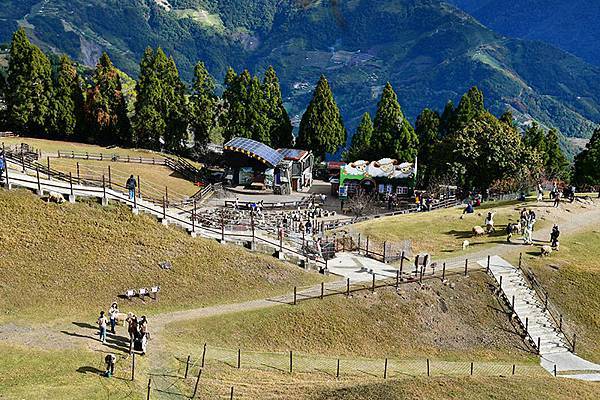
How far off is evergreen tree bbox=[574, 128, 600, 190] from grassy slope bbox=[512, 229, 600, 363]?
91.1 ft

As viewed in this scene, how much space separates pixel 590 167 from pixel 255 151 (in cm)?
3869

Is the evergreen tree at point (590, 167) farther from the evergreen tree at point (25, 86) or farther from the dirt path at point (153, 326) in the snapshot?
the evergreen tree at point (25, 86)

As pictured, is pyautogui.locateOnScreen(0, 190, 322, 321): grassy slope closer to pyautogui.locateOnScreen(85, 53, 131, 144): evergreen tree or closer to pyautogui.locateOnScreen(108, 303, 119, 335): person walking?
pyautogui.locateOnScreen(108, 303, 119, 335): person walking

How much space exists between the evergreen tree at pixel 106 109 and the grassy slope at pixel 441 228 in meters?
43.6

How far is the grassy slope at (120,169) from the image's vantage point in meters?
64.8

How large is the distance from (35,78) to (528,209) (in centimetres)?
5911

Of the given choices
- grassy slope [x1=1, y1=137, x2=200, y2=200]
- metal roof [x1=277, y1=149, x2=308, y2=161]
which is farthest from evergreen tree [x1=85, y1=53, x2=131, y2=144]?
metal roof [x1=277, y1=149, x2=308, y2=161]

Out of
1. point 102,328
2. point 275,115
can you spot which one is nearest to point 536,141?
point 275,115

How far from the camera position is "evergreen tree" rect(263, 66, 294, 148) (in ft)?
284

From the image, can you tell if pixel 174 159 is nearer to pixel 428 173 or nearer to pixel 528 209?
pixel 428 173

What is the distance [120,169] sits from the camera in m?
70.2

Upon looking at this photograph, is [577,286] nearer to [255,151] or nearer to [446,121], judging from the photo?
[255,151]

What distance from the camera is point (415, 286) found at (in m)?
39.6

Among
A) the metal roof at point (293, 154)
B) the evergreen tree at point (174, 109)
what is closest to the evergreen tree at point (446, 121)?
the metal roof at point (293, 154)
